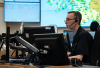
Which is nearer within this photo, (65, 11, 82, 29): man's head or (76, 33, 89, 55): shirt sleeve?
(76, 33, 89, 55): shirt sleeve

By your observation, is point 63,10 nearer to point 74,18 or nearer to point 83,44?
point 74,18

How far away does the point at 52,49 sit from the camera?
1344mm

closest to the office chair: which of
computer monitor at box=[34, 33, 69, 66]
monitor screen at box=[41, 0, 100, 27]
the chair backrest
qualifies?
the chair backrest

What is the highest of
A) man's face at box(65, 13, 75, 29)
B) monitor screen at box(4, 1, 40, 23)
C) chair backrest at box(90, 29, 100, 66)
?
monitor screen at box(4, 1, 40, 23)

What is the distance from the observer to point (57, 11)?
4.30 m

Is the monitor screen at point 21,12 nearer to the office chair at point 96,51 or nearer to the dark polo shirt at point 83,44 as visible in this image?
the dark polo shirt at point 83,44

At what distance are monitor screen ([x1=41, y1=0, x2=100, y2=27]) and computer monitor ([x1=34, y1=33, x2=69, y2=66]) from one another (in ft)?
9.47

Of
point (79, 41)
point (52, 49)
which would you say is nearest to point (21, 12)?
point (79, 41)

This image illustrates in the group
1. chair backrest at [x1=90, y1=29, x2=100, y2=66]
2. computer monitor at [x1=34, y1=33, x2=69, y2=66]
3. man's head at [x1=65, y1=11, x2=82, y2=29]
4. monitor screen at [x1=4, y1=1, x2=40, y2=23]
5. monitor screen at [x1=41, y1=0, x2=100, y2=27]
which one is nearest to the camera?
computer monitor at [x1=34, y1=33, x2=69, y2=66]

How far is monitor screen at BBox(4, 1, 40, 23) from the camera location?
13.6ft

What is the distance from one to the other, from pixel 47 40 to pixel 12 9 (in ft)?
10.3

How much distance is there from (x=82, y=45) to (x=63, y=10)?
8.69ft

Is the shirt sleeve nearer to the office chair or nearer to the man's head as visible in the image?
the office chair

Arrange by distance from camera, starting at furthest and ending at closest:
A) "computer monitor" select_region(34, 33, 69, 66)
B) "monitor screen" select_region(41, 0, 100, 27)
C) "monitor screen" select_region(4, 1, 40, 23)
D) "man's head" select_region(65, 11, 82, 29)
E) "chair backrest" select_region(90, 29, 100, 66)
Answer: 1. "monitor screen" select_region(41, 0, 100, 27)
2. "monitor screen" select_region(4, 1, 40, 23)
3. "man's head" select_region(65, 11, 82, 29)
4. "chair backrest" select_region(90, 29, 100, 66)
5. "computer monitor" select_region(34, 33, 69, 66)
